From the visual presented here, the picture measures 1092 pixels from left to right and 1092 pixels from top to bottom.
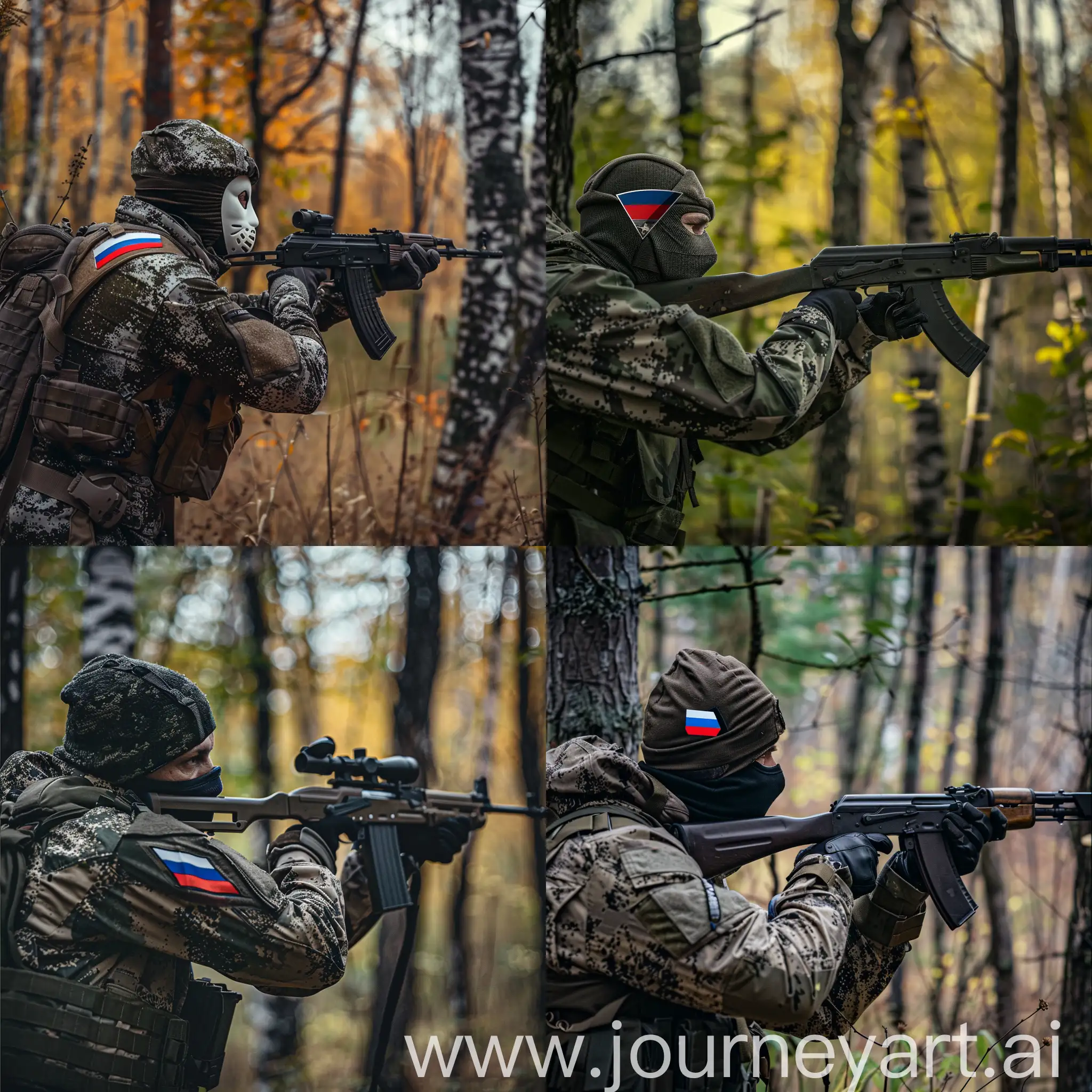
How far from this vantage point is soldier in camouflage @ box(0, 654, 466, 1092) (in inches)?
156

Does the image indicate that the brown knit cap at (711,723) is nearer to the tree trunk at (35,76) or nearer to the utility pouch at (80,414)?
Answer: the utility pouch at (80,414)

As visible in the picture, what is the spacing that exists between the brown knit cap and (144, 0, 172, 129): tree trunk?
11.1ft

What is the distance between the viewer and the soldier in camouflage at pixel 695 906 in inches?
139

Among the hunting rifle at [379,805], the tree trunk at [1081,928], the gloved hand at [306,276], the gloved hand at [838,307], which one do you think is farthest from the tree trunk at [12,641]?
the tree trunk at [1081,928]

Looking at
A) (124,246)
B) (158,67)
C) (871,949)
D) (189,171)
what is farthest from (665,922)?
(158,67)

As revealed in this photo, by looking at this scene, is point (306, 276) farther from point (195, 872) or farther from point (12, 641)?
point (195, 872)

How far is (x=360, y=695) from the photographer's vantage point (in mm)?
4789

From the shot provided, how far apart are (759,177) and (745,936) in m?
5.11

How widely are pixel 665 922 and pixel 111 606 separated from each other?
7.82 ft

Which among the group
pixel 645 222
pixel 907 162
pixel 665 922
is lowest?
pixel 665 922

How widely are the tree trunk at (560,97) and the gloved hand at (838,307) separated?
4.82 ft

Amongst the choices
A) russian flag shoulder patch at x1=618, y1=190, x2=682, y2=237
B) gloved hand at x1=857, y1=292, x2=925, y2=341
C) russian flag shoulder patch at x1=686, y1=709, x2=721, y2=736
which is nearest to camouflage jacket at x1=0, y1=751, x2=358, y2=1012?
russian flag shoulder patch at x1=686, y1=709, x2=721, y2=736

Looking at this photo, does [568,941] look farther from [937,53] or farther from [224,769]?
[937,53]

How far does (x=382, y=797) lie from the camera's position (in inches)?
178
